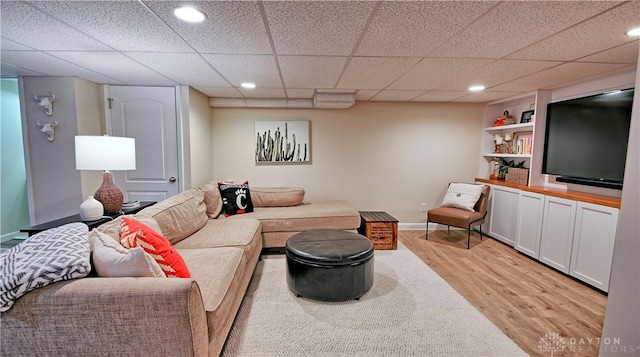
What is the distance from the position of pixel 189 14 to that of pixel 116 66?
5.06ft

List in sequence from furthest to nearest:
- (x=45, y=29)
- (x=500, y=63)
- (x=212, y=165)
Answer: (x=212, y=165) → (x=500, y=63) → (x=45, y=29)

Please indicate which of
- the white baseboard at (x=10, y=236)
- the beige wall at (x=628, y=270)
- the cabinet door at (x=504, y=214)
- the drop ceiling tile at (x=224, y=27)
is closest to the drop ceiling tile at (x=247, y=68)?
the drop ceiling tile at (x=224, y=27)

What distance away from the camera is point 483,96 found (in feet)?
12.6

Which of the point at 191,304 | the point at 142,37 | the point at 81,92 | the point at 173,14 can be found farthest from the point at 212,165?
the point at 191,304

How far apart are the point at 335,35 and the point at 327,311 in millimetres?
2025

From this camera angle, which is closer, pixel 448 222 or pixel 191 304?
pixel 191 304

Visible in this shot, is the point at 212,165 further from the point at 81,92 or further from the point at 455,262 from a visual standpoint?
the point at 455,262

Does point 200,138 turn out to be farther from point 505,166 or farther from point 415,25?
point 505,166

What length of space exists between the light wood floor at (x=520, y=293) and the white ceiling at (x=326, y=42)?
2.03m

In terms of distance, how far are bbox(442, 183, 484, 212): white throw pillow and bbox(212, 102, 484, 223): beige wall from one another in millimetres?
448

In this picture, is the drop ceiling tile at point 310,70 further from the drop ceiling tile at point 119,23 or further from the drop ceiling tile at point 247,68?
the drop ceiling tile at point 119,23

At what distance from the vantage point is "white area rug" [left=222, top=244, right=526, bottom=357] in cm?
175

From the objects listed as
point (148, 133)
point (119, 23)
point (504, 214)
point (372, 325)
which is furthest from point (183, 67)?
point (504, 214)

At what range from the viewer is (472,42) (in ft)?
6.44
